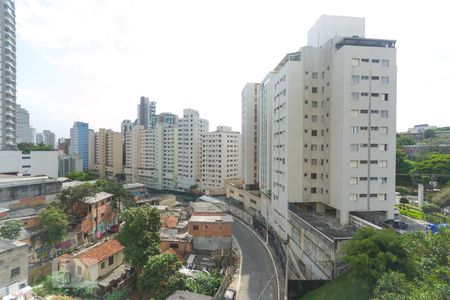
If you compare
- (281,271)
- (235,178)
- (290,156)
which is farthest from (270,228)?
(235,178)

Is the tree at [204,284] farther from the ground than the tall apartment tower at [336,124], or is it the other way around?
the tall apartment tower at [336,124]

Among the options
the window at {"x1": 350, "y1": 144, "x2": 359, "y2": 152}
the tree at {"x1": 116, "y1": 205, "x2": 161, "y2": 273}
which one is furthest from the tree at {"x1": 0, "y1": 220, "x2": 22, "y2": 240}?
the window at {"x1": 350, "y1": 144, "x2": 359, "y2": 152}

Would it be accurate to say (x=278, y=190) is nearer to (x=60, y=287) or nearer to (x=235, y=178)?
(x=60, y=287)

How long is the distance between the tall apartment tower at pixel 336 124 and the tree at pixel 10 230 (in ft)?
94.1

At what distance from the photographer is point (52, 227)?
24.8m

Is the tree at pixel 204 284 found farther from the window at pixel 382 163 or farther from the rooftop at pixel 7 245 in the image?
the window at pixel 382 163

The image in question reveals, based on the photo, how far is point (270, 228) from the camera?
1436 inches

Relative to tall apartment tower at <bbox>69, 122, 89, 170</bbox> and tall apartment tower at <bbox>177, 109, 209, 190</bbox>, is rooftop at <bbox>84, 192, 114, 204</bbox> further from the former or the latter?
tall apartment tower at <bbox>69, 122, 89, 170</bbox>

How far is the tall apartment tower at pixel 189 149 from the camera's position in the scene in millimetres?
73062

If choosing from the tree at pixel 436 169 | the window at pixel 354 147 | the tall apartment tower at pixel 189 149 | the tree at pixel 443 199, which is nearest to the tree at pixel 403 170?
the tree at pixel 436 169

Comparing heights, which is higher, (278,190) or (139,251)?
(278,190)

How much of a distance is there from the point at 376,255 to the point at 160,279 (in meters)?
15.6

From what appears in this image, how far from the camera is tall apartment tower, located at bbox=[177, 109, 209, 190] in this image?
240 feet

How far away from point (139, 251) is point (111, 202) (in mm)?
18413
